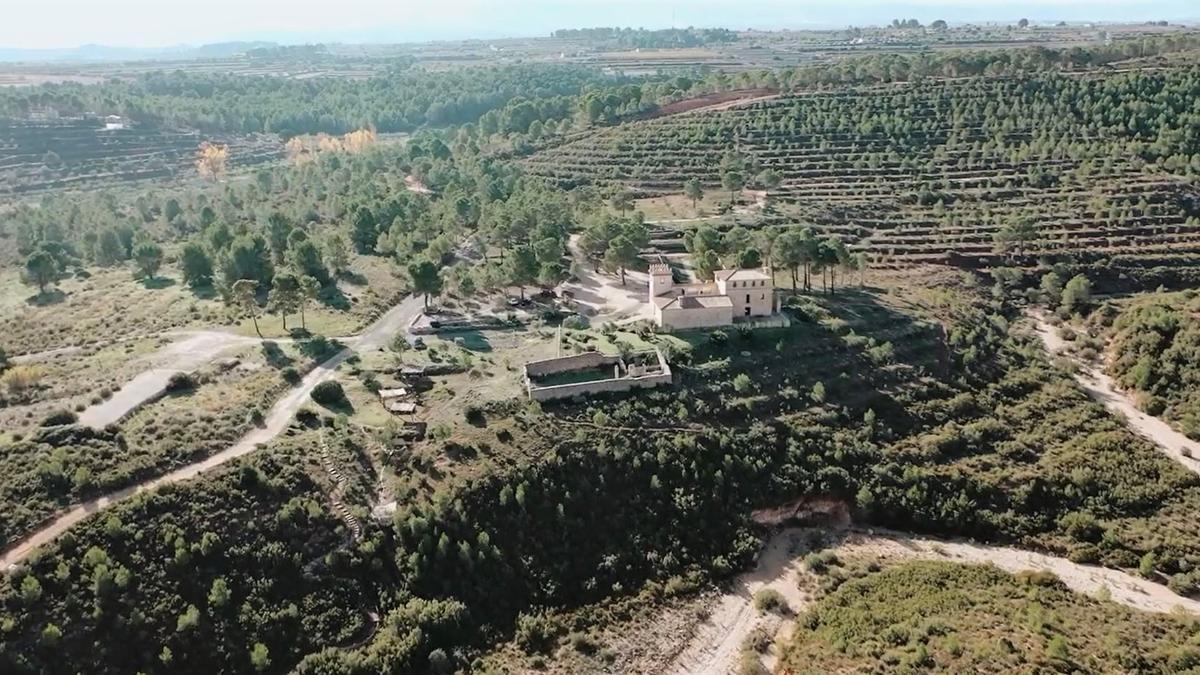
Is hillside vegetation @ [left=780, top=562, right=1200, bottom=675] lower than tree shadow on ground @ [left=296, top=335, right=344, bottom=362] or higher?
lower

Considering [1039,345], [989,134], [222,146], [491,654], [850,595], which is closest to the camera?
[491,654]

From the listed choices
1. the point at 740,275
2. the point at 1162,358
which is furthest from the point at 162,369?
the point at 1162,358

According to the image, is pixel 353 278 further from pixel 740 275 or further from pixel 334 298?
pixel 740 275

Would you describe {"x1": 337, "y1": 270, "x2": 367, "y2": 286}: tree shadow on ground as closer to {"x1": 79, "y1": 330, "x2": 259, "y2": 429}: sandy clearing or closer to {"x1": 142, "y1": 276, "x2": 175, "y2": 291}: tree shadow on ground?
{"x1": 79, "y1": 330, "x2": 259, "y2": 429}: sandy clearing

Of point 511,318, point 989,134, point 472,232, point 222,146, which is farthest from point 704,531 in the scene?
point 222,146

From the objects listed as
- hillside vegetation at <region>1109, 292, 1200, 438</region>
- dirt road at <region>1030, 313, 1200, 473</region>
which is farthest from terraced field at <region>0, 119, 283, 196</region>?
hillside vegetation at <region>1109, 292, 1200, 438</region>

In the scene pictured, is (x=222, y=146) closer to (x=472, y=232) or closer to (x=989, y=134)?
(x=472, y=232)

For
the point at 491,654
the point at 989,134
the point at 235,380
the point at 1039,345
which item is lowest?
the point at 491,654

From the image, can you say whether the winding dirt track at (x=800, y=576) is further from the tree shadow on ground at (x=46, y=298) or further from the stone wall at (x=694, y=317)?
the tree shadow on ground at (x=46, y=298)
